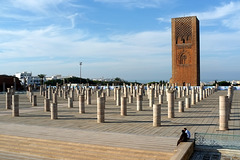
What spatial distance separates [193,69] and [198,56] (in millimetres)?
3512

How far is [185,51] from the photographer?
51812 millimetres

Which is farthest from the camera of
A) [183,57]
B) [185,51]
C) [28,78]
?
[28,78]

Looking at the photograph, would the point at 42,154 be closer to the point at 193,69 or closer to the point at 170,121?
the point at 170,121

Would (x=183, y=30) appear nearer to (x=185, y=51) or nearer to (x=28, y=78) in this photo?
(x=185, y=51)

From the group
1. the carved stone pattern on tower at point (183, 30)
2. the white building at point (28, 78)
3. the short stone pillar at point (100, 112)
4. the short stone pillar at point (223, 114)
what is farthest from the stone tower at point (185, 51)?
the white building at point (28, 78)

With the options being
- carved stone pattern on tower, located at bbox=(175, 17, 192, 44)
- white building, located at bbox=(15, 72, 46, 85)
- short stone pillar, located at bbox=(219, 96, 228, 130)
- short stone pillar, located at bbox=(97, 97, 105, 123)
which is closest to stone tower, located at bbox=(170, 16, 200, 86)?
carved stone pattern on tower, located at bbox=(175, 17, 192, 44)

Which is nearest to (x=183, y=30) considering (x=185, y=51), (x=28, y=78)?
(x=185, y=51)

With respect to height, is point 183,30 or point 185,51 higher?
point 183,30

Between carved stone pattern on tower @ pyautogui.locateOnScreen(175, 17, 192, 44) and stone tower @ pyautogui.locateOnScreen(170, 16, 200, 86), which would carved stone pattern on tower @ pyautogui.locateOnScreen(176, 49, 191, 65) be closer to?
stone tower @ pyautogui.locateOnScreen(170, 16, 200, 86)

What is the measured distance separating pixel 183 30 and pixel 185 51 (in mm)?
4344

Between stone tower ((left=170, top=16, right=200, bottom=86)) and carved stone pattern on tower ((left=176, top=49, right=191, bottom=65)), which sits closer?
stone tower ((left=170, top=16, right=200, bottom=86))

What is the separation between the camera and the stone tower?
51156mm

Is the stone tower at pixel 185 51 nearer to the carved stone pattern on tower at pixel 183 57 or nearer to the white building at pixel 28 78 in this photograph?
the carved stone pattern on tower at pixel 183 57

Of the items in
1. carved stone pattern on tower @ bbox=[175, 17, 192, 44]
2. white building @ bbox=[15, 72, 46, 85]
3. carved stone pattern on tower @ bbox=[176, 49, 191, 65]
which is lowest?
white building @ bbox=[15, 72, 46, 85]
